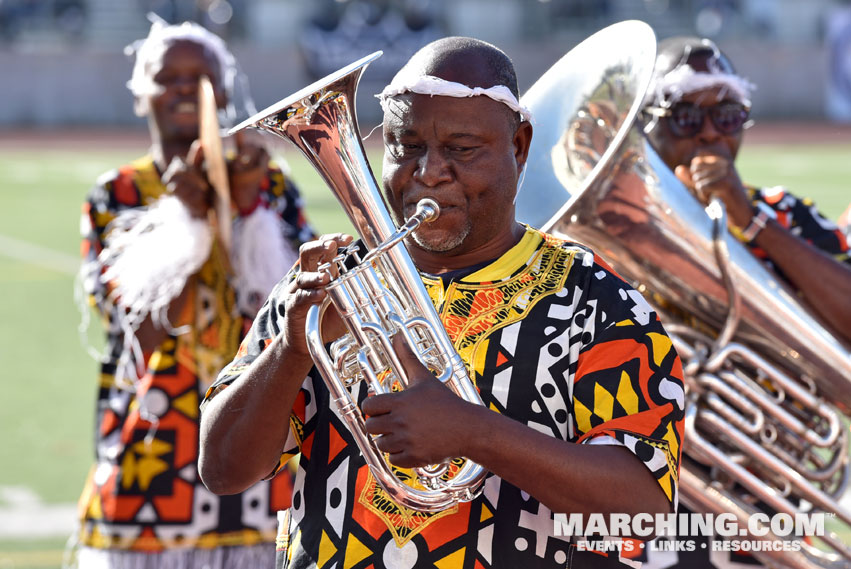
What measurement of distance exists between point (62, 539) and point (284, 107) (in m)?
3.87

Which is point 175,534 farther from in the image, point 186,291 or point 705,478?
point 705,478

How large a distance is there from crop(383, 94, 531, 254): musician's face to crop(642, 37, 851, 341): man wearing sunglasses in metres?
1.31

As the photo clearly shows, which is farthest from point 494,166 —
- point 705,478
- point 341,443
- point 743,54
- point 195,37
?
point 743,54

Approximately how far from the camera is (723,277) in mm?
3301

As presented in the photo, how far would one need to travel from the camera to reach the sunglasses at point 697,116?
358 centimetres

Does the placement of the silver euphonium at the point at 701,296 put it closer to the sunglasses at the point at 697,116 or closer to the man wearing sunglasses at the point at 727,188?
the man wearing sunglasses at the point at 727,188

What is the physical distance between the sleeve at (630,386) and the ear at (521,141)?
1.06ft

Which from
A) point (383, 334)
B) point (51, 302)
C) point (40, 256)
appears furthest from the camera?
point (40, 256)

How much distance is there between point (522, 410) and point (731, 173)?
1.57 meters

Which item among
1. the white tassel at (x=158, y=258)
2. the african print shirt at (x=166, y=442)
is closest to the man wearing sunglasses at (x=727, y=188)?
the african print shirt at (x=166, y=442)

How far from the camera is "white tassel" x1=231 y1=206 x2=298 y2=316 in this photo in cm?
401

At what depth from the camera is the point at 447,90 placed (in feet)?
7.06

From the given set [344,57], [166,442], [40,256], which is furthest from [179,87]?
[344,57]

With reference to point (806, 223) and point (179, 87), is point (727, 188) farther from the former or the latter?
point (179, 87)
